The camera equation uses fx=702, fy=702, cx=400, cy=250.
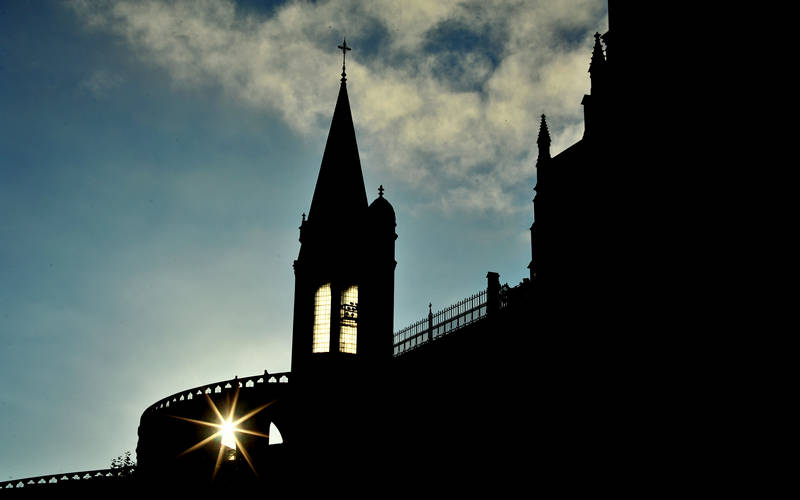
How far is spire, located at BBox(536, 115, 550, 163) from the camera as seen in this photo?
126 ft

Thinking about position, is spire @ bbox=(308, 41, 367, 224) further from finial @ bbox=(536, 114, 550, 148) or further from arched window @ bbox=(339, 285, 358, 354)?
finial @ bbox=(536, 114, 550, 148)

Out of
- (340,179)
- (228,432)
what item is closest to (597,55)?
(340,179)

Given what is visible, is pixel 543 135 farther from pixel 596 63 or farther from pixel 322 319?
pixel 322 319

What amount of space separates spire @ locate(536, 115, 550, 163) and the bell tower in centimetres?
882

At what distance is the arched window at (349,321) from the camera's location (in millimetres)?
34219

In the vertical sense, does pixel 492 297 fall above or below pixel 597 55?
below

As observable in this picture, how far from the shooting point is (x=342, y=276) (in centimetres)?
3544

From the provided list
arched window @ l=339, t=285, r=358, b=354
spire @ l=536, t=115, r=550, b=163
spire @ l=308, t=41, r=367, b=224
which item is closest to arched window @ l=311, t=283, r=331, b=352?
arched window @ l=339, t=285, r=358, b=354

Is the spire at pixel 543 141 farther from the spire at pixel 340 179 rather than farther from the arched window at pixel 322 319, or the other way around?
the arched window at pixel 322 319

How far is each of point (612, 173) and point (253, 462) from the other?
60.0 ft

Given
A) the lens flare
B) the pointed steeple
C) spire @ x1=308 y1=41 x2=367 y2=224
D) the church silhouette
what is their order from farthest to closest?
spire @ x1=308 y1=41 x2=367 y2=224 < the pointed steeple < the lens flare < the church silhouette

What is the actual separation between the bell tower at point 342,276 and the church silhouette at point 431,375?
7 cm

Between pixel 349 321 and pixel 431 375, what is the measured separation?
719 centimetres

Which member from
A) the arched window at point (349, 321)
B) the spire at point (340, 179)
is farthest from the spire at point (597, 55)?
the arched window at point (349, 321)
